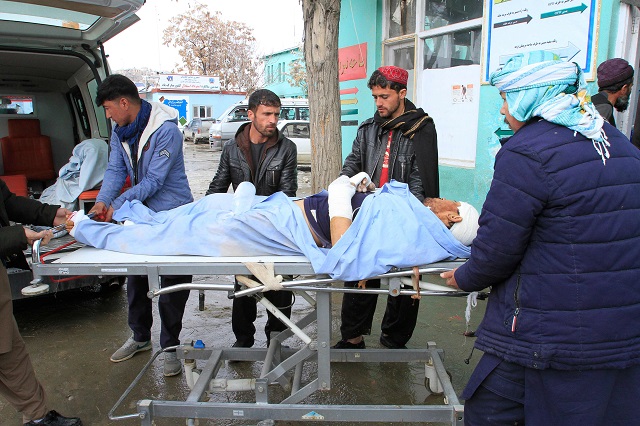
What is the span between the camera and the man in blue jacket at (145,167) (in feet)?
11.1

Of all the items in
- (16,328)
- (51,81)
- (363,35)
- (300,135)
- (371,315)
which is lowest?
(371,315)

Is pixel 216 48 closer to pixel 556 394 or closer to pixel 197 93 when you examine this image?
pixel 197 93

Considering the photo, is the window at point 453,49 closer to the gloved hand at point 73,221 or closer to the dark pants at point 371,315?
the dark pants at point 371,315

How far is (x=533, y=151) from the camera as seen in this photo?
1716 mm

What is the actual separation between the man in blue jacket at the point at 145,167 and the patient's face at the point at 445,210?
181 centimetres

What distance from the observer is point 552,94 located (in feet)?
5.77

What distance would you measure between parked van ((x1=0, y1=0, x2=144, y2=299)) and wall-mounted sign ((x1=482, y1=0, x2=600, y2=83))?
3.67 meters

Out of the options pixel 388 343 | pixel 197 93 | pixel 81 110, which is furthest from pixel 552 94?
pixel 197 93

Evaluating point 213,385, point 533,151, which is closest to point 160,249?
point 213,385

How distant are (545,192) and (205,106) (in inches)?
1269

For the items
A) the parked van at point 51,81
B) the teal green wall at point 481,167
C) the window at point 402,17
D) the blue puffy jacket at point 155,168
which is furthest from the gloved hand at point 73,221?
the window at point 402,17

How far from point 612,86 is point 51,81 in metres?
5.67

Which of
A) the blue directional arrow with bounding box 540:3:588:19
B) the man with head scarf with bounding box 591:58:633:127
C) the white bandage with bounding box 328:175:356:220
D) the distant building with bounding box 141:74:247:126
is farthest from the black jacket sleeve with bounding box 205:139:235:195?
the distant building with bounding box 141:74:247:126

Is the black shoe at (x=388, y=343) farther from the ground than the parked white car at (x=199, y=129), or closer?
closer
